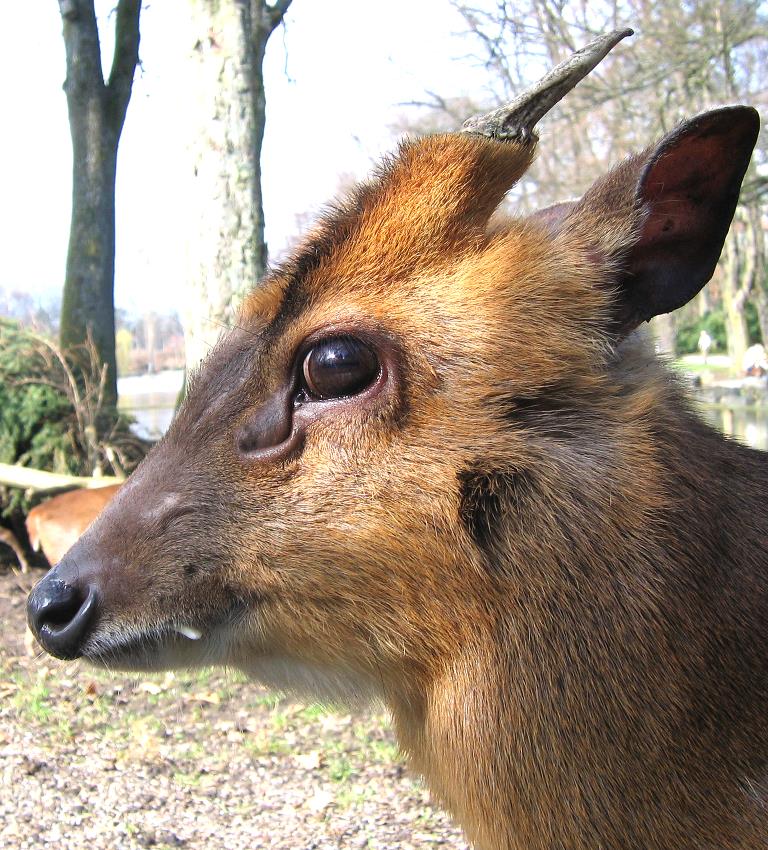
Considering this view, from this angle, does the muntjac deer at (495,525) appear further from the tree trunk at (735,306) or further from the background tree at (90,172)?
the tree trunk at (735,306)

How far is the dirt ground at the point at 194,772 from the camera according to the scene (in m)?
4.17

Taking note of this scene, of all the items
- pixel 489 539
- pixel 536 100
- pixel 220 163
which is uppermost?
pixel 220 163

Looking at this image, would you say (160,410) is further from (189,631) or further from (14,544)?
(189,631)

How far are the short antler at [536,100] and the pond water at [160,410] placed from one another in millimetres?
7641

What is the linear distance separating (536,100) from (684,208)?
0.51m

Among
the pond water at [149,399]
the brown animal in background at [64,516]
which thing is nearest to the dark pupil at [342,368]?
the brown animal in background at [64,516]

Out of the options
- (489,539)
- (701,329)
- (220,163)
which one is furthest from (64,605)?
(701,329)

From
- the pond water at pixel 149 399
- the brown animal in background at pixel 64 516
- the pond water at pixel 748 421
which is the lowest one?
the pond water at pixel 748 421

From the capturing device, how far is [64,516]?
24.1 feet

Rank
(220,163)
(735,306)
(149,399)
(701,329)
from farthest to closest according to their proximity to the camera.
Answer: (701,329) → (735,306) → (149,399) → (220,163)

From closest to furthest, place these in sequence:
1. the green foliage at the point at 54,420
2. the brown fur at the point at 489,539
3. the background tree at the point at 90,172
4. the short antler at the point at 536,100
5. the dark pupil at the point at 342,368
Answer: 1. the brown fur at the point at 489,539
2. the dark pupil at the point at 342,368
3. the short antler at the point at 536,100
4. the green foliage at the point at 54,420
5. the background tree at the point at 90,172

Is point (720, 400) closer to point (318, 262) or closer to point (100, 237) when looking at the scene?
point (100, 237)

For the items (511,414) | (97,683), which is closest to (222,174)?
(97,683)

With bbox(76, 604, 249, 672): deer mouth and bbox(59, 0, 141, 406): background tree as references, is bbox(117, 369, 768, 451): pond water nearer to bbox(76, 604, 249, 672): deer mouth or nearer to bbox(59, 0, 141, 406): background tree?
bbox(59, 0, 141, 406): background tree
